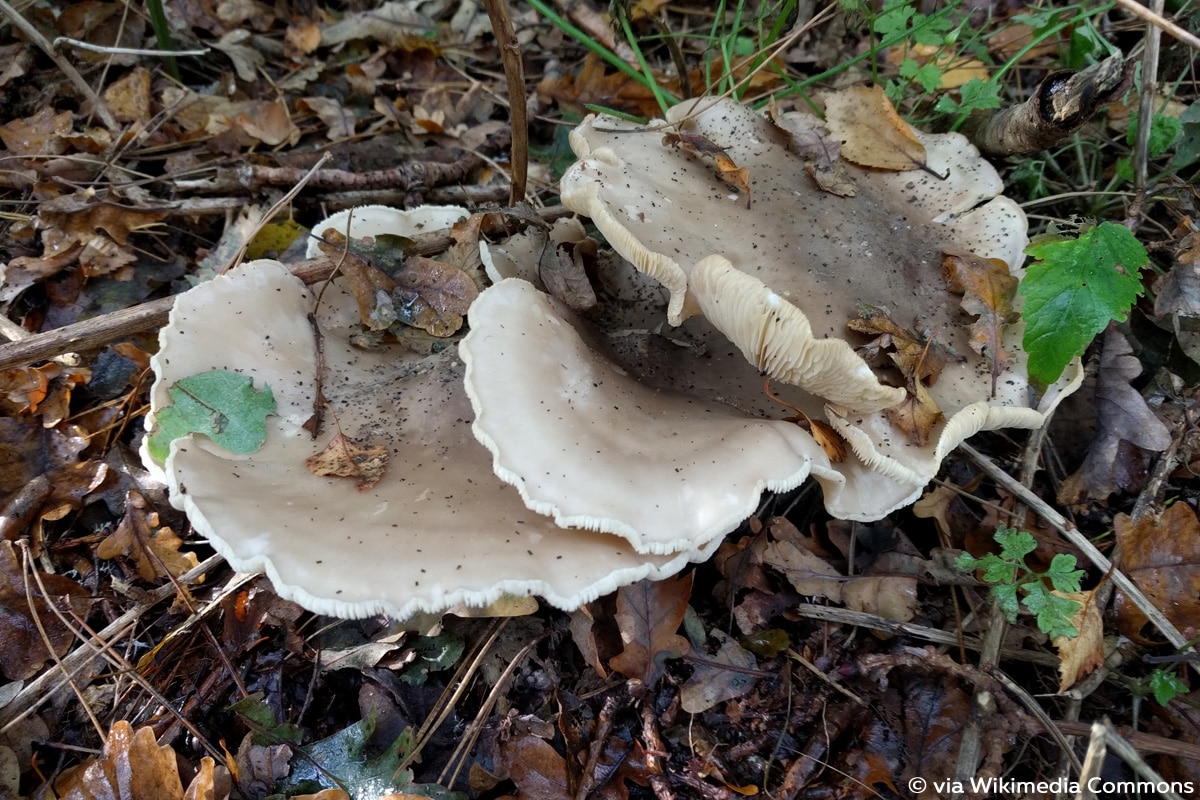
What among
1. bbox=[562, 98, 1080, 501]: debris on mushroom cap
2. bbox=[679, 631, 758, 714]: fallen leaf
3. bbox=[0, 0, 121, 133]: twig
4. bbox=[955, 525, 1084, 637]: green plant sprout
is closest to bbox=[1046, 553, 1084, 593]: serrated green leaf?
bbox=[955, 525, 1084, 637]: green plant sprout

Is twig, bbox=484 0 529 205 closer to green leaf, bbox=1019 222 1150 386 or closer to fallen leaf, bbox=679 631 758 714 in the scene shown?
green leaf, bbox=1019 222 1150 386

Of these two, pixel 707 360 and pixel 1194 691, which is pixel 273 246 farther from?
pixel 1194 691

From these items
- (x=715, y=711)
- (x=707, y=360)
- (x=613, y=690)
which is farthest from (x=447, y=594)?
(x=707, y=360)

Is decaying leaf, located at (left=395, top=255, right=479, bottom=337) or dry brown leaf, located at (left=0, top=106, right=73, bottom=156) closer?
decaying leaf, located at (left=395, top=255, right=479, bottom=337)

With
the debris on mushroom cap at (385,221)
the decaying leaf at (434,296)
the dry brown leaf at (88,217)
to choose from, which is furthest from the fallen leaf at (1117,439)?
the dry brown leaf at (88,217)

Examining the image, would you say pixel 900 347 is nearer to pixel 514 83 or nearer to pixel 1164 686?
pixel 1164 686

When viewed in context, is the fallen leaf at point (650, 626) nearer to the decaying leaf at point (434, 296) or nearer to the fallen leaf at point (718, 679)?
the fallen leaf at point (718, 679)
